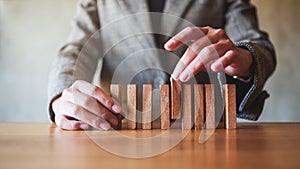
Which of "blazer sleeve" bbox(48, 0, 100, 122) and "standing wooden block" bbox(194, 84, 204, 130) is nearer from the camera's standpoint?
"standing wooden block" bbox(194, 84, 204, 130)

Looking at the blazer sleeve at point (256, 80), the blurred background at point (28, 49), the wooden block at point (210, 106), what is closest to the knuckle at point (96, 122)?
the wooden block at point (210, 106)

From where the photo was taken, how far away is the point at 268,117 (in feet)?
6.95

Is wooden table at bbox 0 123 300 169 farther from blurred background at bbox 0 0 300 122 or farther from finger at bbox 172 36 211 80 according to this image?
blurred background at bbox 0 0 300 122

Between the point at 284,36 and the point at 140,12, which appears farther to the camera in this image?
the point at 284,36

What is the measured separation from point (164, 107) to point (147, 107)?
3 centimetres

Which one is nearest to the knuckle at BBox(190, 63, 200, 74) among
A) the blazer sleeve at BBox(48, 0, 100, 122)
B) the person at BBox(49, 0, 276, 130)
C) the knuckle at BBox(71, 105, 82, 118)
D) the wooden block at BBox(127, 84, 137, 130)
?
the person at BBox(49, 0, 276, 130)

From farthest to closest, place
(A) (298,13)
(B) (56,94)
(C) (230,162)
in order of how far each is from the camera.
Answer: (A) (298,13) < (B) (56,94) < (C) (230,162)

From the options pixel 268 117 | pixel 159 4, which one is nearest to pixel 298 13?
pixel 268 117

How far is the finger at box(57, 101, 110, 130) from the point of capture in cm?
68

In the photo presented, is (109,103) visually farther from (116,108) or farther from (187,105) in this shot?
(187,105)

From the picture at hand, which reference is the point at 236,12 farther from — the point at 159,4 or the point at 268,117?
the point at 268,117

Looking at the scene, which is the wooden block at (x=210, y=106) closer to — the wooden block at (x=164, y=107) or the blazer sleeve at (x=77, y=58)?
the wooden block at (x=164, y=107)

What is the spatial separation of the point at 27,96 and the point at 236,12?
1.49 m

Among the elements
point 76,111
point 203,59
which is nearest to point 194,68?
point 203,59
